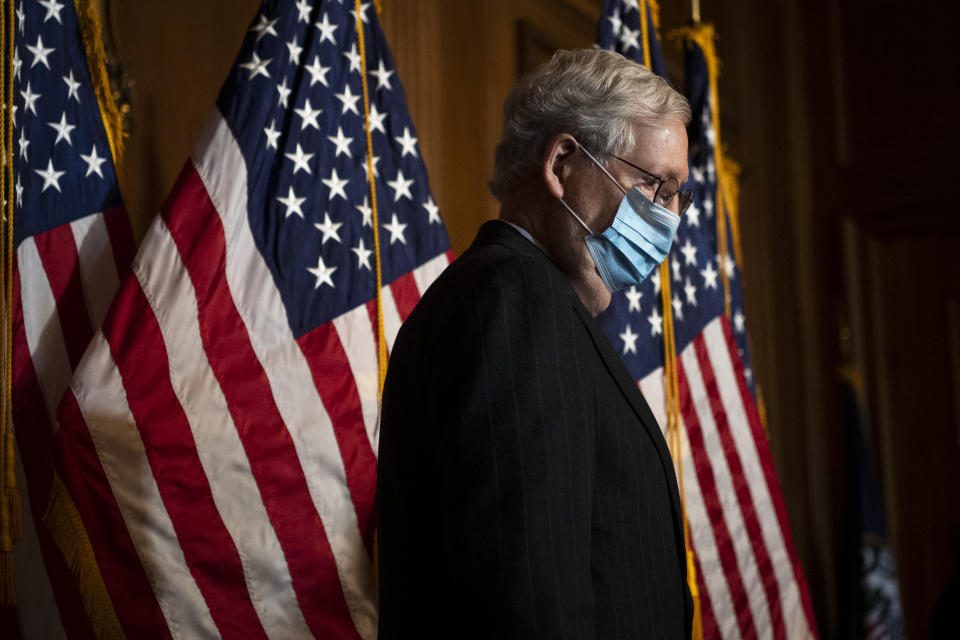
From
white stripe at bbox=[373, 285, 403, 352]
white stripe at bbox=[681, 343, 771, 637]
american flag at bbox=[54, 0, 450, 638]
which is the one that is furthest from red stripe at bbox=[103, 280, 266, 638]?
white stripe at bbox=[681, 343, 771, 637]

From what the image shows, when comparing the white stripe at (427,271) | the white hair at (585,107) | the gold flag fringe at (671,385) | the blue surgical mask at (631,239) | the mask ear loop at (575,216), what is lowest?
the gold flag fringe at (671,385)

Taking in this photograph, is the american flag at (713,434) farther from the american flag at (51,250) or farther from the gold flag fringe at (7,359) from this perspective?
the gold flag fringe at (7,359)

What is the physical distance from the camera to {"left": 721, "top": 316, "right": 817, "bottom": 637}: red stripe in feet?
9.75

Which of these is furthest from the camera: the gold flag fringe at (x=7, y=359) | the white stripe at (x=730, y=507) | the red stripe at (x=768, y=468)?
the red stripe at (x=768, y=468)

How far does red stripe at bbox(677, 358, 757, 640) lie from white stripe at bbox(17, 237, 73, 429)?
1.77 metres

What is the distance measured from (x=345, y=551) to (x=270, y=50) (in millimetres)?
1106

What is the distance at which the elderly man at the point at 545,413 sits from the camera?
1101mm

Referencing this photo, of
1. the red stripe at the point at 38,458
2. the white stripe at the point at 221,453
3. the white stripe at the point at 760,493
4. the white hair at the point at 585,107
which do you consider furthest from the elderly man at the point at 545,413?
the white stripe at the point at 760,493

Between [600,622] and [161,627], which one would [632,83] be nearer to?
[600,622]

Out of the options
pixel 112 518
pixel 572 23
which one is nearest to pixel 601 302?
pixel 112 518

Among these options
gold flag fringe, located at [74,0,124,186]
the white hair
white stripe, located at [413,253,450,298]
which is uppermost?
gold flag fringe, located at [74,0,124,186]

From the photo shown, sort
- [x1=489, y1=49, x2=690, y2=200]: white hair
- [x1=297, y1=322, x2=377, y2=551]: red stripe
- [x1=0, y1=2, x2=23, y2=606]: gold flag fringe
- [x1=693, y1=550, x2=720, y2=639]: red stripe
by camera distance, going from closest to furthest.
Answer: [x1=489, y1=49, x2=690, y2=200]: white hair → [x1=0, y1=2, x2=23, y2=606]: gold flag fringe → [x1=297, y1=322, x2=377, y2=551]: red stripe → [x1=693, y1=550, x2=720, y2=639]: red stripe

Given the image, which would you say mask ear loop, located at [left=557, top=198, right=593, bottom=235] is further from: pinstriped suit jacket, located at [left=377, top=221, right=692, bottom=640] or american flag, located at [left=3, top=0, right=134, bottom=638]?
american flag, located at [left=3, top=0, right=134, bottom=638]

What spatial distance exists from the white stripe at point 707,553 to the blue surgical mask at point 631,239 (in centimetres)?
137
